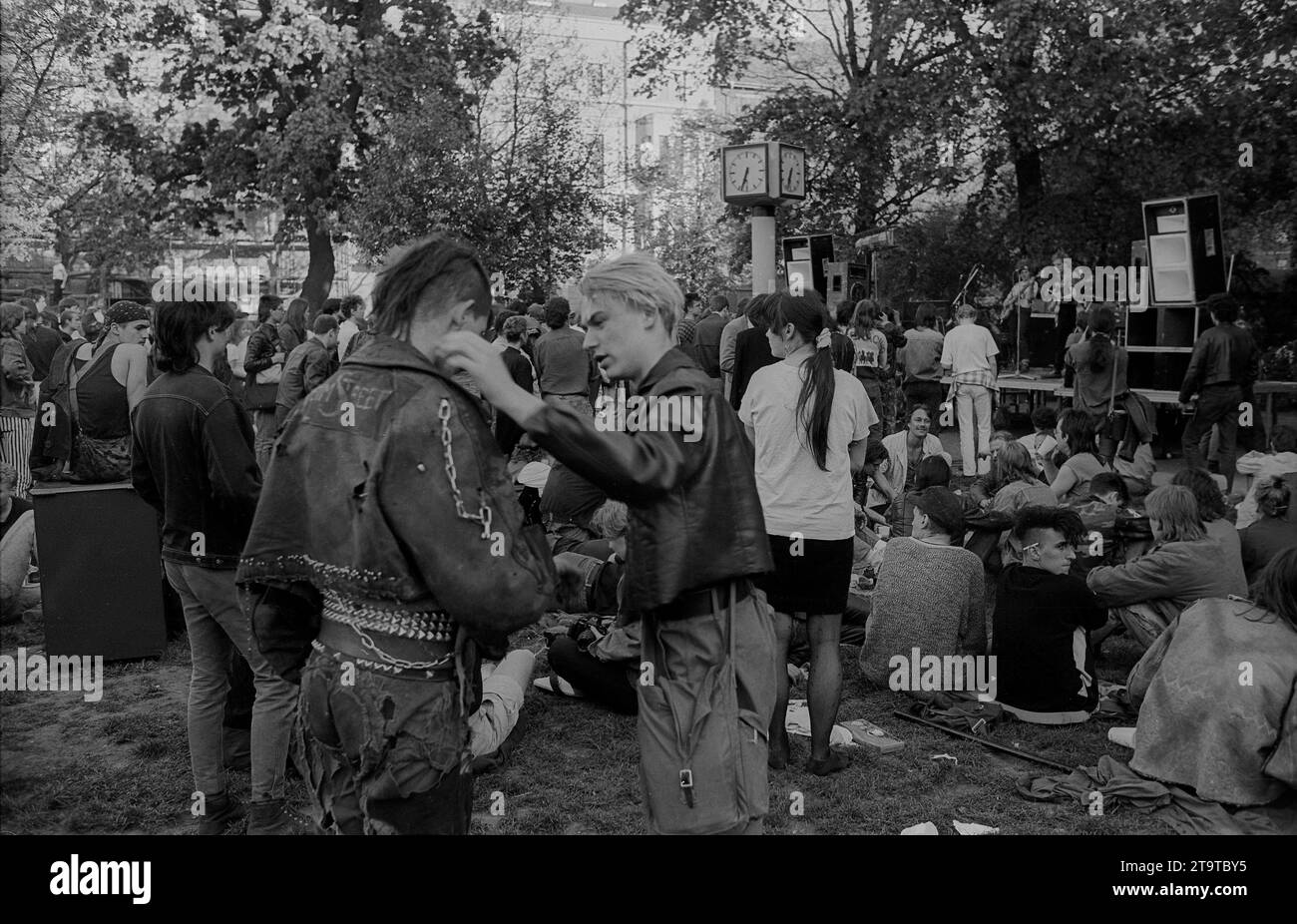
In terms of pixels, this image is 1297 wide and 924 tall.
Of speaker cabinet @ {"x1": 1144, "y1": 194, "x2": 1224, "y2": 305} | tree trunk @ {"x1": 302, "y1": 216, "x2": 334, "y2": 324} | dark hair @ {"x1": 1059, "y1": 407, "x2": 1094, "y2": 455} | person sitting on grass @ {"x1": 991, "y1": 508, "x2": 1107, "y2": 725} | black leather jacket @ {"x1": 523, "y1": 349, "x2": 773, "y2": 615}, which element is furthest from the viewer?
tree trunk @ {"x1": 302, "y1": 216, "x2": 334, "y2": 324}

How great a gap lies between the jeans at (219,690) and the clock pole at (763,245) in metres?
5.54

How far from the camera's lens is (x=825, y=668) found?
446 centimetres

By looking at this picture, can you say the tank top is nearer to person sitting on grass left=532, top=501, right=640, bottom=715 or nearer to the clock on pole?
person sitting on grass left=532, top=501, right=640, bottom=715

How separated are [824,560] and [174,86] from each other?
795 inches

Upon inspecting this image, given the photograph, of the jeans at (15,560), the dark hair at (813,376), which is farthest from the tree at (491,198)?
the dark hair at (813,376)

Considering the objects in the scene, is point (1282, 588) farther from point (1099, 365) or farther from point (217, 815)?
point (1099, 365)

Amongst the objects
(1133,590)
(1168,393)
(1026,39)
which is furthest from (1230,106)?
(1133,590)

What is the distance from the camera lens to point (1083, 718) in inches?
203

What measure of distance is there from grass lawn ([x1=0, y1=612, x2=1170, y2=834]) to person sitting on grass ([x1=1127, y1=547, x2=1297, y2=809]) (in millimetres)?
318

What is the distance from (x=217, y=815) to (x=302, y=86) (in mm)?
19073

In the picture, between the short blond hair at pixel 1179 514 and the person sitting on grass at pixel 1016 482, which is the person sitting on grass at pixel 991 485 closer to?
the person sitting on grass at pixel 1016 482

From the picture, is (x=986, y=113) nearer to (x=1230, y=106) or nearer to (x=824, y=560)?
(x=1230, y=106)

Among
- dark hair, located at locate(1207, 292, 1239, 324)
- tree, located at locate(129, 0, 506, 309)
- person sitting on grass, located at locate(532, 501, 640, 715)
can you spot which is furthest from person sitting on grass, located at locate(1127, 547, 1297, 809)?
tree, located at locate(129, 0, 506, 309)

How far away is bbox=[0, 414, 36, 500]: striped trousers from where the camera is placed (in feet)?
28.3
